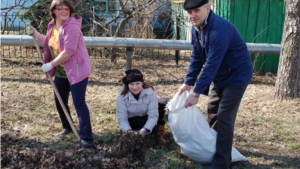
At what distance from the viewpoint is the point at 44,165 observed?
3.39 metres

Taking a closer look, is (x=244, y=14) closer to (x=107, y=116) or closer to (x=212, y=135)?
(x=107, y=116)

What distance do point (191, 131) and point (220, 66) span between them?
2.37 ft

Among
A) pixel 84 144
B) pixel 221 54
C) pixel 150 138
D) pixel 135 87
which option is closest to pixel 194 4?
pixel 221 54

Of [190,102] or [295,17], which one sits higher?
[295,17]

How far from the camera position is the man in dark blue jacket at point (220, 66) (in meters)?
3.00

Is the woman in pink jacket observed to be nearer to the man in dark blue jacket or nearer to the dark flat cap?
the man in dark blue jacket

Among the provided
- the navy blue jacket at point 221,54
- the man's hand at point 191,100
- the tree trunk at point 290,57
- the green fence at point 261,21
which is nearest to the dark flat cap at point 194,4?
the navy blue jacket at point 221,54

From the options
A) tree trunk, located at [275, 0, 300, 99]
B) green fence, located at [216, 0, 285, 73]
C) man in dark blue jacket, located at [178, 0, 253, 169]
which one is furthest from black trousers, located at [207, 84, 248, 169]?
green fence, located at [216, 0, 285, 73]

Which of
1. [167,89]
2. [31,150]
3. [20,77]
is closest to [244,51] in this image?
[31,150]

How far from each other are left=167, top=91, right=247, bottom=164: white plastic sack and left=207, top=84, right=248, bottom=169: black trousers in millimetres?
103

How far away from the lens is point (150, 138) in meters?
4.19

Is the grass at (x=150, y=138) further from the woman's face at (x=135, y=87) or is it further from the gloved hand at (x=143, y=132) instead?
the woman's face at (x=135, y=87)

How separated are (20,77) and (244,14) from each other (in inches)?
198

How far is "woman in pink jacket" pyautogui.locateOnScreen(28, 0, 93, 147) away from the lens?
3635 millimetres
